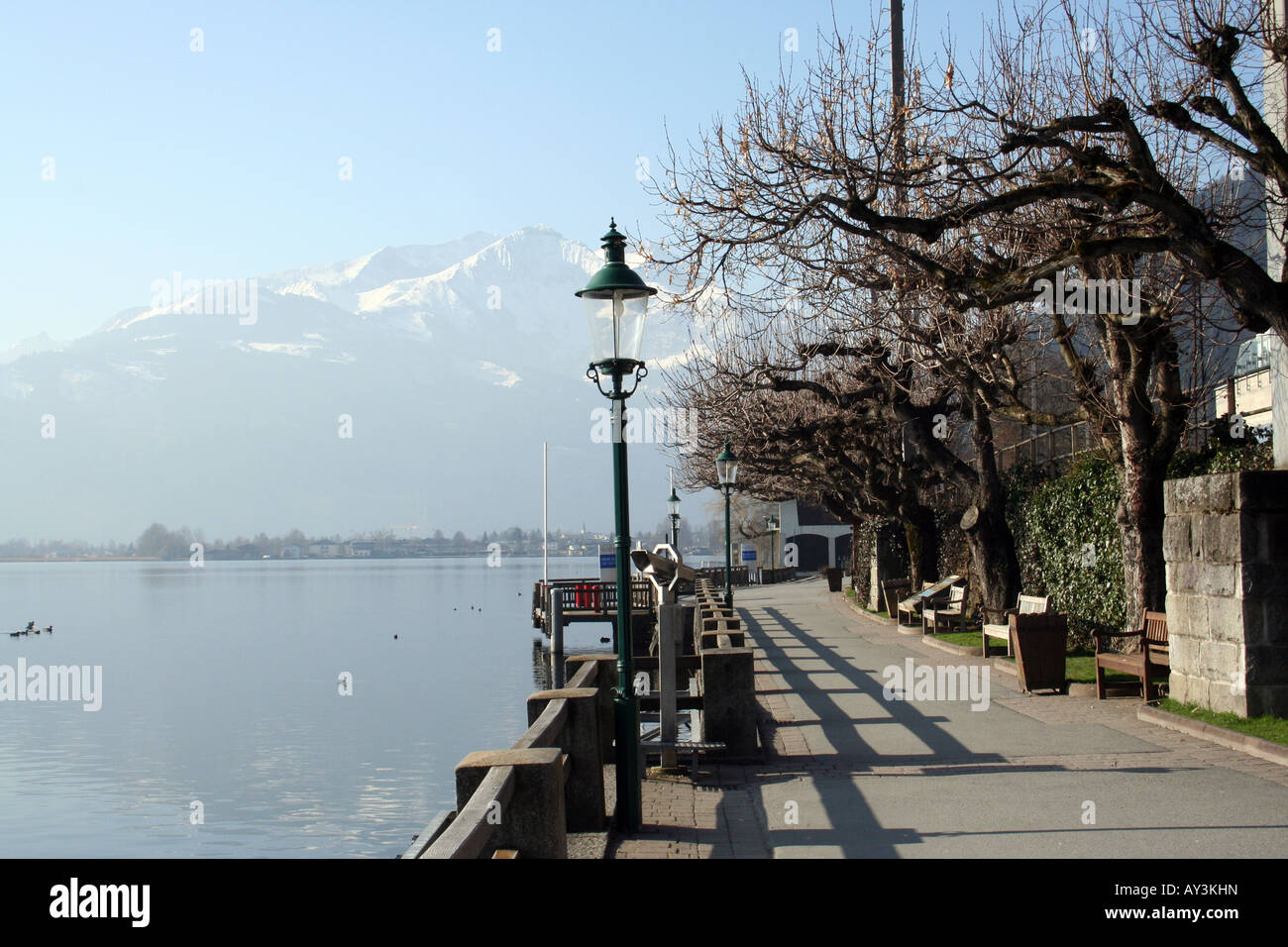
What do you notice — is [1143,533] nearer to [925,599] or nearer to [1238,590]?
[1238,590]

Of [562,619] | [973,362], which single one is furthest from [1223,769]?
[562,619]

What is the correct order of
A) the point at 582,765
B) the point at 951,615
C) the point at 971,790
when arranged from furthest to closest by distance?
1. the point at 951,615
2. the point at 971,790
3. the point at 582,765

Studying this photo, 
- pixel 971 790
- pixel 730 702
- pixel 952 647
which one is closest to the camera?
pixel 971 790

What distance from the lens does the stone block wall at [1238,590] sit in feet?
35.4

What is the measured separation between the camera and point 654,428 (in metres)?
40.4

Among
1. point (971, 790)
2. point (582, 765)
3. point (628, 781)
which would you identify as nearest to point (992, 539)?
point (971, 790)

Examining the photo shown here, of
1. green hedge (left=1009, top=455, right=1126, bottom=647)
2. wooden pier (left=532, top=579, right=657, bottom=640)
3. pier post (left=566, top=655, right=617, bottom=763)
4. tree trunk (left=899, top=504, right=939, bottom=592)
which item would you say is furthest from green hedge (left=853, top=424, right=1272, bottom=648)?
wooden pier (left=532, top=579, right=657, bottom=640)

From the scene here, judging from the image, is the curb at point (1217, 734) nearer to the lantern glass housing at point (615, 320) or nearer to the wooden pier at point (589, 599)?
the lantern glass housing at point (615, 320)

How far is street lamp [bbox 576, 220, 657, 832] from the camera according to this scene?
28.5 feet

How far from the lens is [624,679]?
8.72 metres

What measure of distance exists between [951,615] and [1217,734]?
12727 mm

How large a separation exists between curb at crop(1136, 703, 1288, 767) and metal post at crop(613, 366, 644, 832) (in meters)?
5.30

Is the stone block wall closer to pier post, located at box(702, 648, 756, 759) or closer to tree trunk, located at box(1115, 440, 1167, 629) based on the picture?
tree trunk, located at box(1115, 440, 1167, 629)
